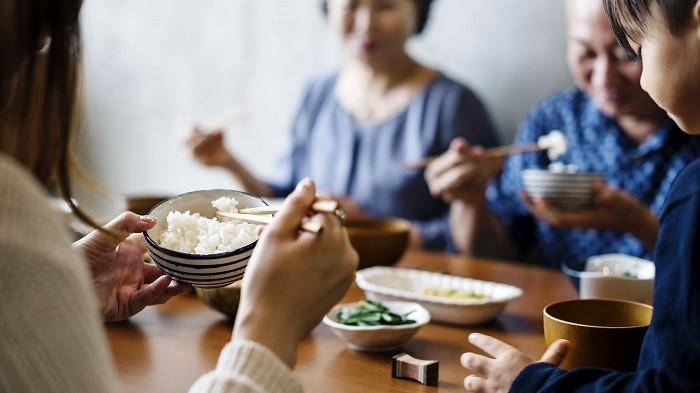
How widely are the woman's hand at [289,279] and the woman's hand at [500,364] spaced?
0.23m

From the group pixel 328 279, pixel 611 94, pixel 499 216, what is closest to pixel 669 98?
pixel 328 279

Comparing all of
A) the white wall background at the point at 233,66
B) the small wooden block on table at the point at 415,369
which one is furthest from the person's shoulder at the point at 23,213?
the white wall background at the point at 233,66

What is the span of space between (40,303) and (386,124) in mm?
2104

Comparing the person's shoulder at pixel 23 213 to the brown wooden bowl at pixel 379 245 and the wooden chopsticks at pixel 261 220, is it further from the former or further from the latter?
the brown wooden bowl at pixel 379 245

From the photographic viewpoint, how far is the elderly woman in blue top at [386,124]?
8.63ft

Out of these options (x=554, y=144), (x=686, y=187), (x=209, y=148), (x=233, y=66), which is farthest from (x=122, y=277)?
(x=233, y=66)

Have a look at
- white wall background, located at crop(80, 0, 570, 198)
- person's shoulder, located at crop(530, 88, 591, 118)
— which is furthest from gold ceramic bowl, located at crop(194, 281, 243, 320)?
white wall background, located at crop(80, 0, 570, 198)

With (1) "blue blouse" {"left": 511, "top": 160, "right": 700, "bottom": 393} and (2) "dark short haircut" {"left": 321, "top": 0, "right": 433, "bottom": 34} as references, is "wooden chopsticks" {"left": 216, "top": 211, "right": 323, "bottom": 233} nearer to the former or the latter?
(1) "blue blouse" {"left": 511, "top": 160, "right": 700, "bottom": 393}

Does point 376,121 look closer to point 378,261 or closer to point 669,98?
point 378,261

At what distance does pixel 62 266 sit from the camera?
2.32 ft

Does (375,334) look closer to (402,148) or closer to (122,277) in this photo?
(122,277)

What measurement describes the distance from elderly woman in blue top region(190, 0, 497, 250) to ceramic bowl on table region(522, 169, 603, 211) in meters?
0.62

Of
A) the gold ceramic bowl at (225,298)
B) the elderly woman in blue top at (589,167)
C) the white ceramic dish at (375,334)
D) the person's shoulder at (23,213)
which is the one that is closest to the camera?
the person's shoulder at (23,213)

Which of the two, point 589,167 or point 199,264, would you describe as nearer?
point 199,264
